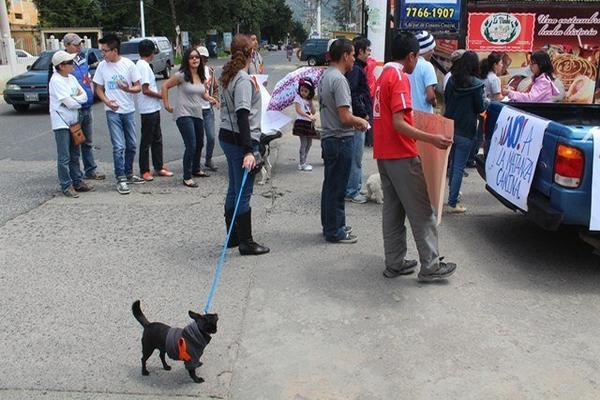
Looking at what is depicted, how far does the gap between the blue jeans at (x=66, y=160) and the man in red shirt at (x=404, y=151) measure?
4.16 metres

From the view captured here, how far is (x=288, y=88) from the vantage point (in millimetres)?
8227

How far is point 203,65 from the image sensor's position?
7.76m

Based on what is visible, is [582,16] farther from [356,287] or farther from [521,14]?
[356,287]

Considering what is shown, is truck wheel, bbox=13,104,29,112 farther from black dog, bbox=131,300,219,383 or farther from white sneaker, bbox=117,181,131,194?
black dog, bbox=131,300,219,383

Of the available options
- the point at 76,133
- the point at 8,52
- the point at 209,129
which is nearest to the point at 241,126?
the point at 76,133

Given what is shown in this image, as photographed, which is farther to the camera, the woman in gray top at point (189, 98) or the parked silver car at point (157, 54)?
the parked silver car at point (157, 54)

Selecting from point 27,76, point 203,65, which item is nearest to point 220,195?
point 203,65

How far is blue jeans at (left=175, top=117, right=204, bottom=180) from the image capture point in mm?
7656

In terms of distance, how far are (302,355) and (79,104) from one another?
482 cm

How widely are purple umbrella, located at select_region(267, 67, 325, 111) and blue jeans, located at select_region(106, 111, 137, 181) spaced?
1.92 m

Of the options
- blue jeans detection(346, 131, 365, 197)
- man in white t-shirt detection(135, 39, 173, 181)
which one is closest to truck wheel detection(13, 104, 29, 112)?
man in white t-shirt detection(135, 39, 173, 181)

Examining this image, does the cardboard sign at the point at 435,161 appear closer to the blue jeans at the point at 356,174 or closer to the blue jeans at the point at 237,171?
the blue jeans at the point at 237,171

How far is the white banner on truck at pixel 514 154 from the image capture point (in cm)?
500

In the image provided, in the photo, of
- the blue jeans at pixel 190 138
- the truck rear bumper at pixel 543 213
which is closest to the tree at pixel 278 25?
the blue jeans at pixel 190 138
